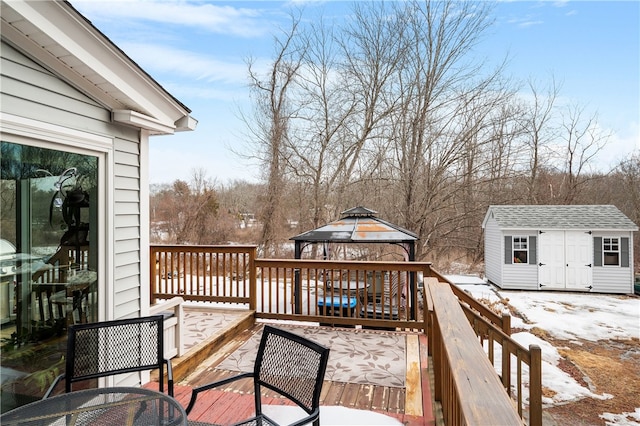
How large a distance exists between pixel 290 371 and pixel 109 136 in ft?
7.29

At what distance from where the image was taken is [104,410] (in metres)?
Answer: 1.70

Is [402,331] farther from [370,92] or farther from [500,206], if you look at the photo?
[370,92]

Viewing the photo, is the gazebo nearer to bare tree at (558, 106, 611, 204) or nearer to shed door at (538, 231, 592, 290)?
shed door at (538, 231, 592, 290)

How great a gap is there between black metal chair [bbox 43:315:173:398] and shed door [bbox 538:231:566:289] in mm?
12582

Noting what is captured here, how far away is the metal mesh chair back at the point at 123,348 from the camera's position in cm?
224

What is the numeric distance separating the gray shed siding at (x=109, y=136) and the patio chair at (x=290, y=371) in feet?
4.60

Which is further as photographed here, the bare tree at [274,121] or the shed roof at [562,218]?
the bare tree at [274,121]

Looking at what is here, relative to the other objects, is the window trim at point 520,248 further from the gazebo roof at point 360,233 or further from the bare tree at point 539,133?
the gazebo roof at point 360,233

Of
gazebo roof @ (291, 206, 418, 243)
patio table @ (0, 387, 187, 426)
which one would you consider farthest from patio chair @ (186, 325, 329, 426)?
gazebo roof @ (291, 206, 418, 243)

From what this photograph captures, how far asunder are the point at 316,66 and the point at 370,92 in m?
2.58

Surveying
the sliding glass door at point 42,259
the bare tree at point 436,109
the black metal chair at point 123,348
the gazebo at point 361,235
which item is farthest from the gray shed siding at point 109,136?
the bare tree at point 436,109

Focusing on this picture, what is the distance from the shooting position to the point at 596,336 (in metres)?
7.56

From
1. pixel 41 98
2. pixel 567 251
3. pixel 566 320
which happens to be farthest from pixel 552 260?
pixel 41 98

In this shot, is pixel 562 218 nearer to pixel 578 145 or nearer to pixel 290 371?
pixel 578 145
